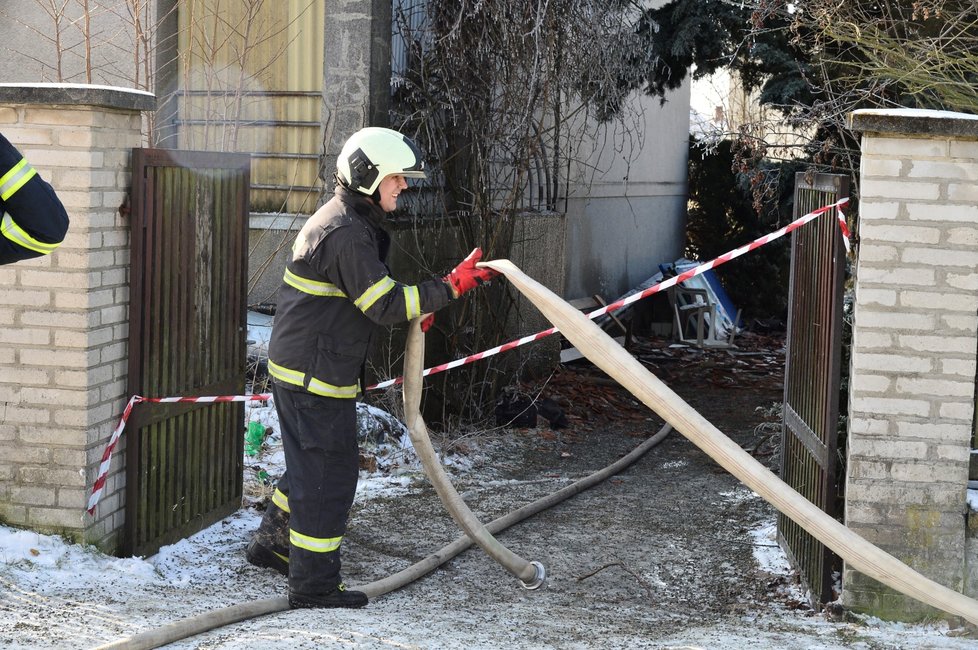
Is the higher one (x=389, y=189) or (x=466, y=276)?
(x=389, y=189)

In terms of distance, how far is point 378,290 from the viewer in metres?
4.44

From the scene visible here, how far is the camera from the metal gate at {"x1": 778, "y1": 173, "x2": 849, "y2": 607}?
4832 millimetres

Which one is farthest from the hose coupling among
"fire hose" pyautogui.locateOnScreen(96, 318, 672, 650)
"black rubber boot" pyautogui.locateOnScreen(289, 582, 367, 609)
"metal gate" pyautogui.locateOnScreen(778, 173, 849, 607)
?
"metal gate" pyautogui.locateOnScreen(778, 173, 849, 607)

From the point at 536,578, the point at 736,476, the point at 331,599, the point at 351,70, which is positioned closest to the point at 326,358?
the point at 331,599

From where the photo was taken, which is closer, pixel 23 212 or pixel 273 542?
pixel 23 212

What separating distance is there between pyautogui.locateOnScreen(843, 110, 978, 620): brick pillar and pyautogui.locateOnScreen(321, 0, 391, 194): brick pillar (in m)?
4.73

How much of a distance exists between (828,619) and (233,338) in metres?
3.38

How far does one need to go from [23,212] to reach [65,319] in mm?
1732

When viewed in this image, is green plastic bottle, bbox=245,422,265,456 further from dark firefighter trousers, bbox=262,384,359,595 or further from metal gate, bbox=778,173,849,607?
metal gate, bbox=778,173,849,607

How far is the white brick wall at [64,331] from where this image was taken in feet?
15.8

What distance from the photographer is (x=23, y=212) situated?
10.7 ft

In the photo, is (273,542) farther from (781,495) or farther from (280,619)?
(781,495)

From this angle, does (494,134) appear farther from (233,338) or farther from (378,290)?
(378,290)

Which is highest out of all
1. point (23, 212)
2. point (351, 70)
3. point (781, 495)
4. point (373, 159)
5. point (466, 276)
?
point (351, 70)
